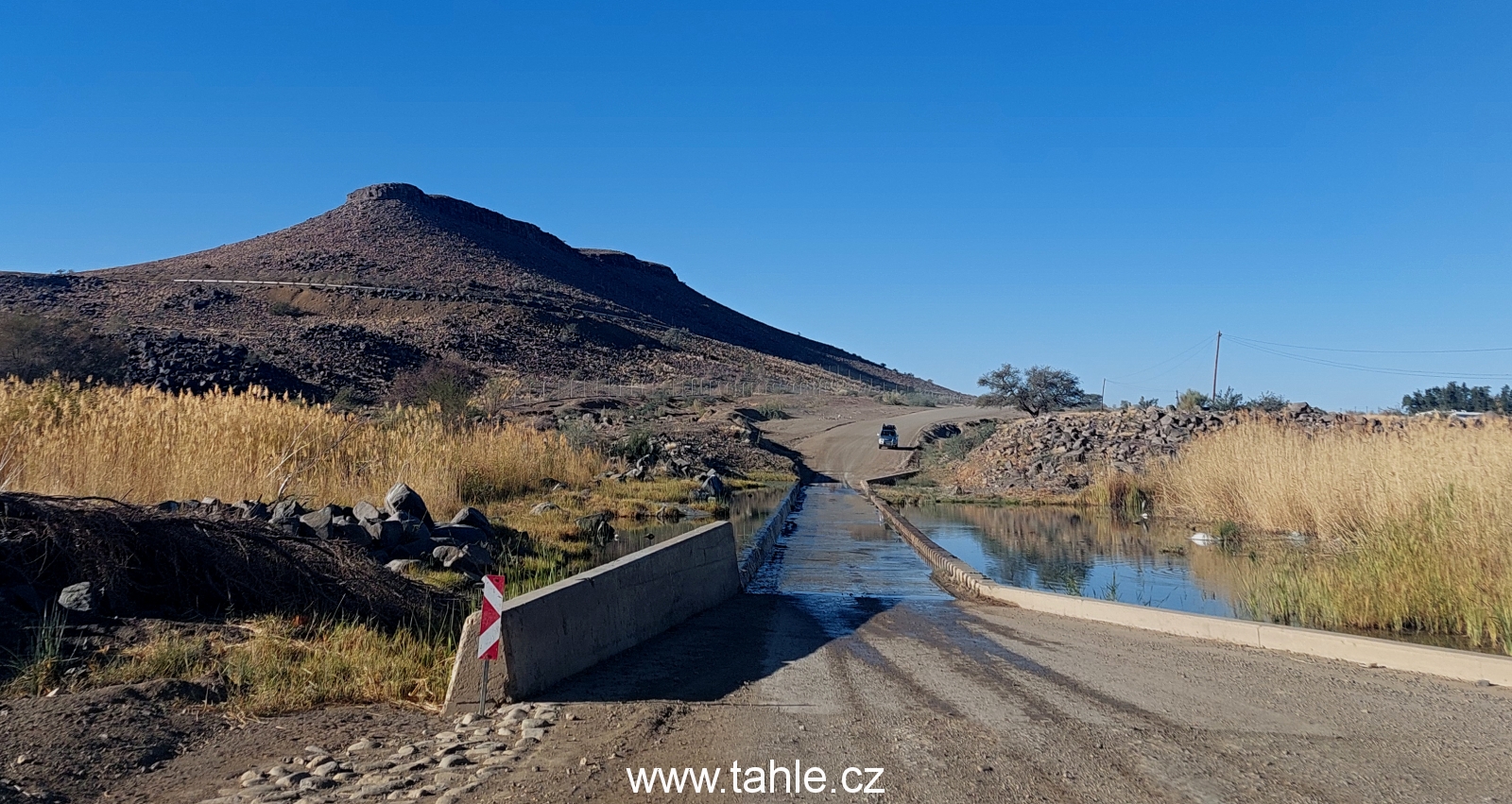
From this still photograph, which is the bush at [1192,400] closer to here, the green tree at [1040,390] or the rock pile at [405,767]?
the green tree at [1040,390]

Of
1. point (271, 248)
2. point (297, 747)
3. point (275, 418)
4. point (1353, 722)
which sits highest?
point (271, 248)

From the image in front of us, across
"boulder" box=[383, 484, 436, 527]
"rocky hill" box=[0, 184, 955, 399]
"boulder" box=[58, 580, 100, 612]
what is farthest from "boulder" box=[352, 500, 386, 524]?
"rocky hill" box=[0, 184, 955, 399]

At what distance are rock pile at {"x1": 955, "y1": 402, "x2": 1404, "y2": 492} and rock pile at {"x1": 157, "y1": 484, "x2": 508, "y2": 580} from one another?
864 inches

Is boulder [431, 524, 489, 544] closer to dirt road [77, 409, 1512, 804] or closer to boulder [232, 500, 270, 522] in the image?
boulder [232, 500, 270, 522]

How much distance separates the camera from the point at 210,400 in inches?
648

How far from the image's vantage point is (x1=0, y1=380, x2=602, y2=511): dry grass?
1259cm

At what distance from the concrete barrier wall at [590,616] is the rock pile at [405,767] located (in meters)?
0.46

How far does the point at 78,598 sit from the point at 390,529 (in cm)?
460

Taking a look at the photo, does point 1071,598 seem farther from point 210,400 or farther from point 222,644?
point 210,400

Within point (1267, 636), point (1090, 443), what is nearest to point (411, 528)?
point (1267, 636)

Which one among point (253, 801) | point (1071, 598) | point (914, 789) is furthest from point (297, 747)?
point (1071, 598)

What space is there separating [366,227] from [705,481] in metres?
100

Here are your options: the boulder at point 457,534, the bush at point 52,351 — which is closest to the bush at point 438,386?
the boulder at point 457,534

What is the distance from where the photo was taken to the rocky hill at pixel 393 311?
199 feet
